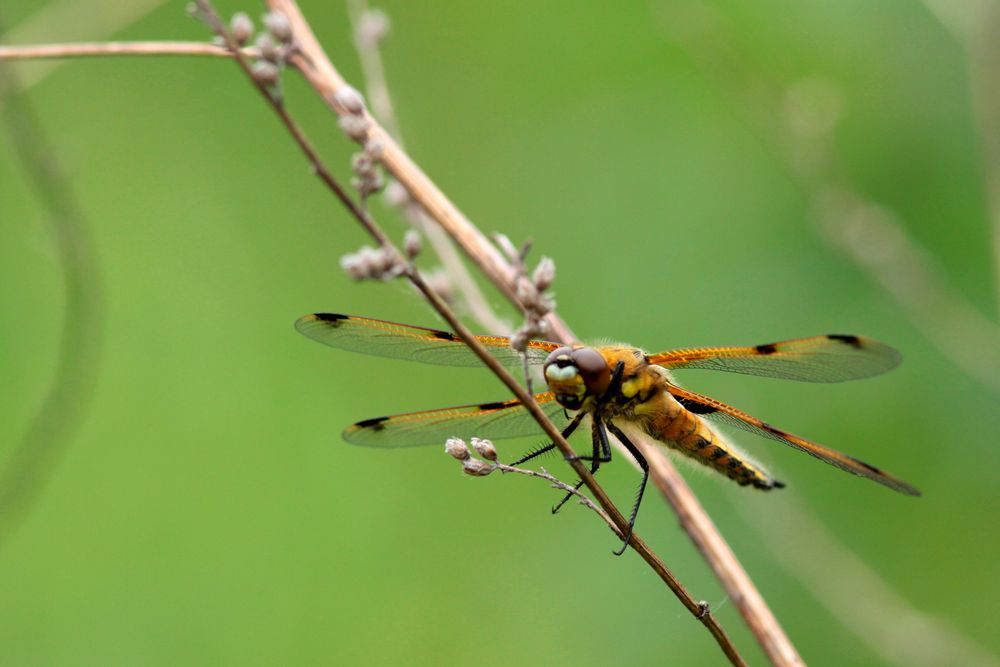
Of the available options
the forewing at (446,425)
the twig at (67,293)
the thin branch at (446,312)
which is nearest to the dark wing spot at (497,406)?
the forewing at (446,425)

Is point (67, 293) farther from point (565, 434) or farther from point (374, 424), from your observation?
point (565, 434)

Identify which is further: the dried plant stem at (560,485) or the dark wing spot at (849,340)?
the dark wing spot at (849,340)

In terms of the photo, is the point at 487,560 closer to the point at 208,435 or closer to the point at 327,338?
the point at 208,435

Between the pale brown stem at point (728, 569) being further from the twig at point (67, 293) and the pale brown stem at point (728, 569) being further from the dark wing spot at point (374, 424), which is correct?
the twig at point (67, 293)

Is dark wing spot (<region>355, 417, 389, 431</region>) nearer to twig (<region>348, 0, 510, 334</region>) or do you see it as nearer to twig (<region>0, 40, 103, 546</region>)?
twig (<region>348, 0, 510, 334</region>)

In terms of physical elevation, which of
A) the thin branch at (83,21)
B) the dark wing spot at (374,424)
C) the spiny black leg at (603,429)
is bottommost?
the spiny black leg at (603,429)

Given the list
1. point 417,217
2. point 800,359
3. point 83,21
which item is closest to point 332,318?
point 417,217
